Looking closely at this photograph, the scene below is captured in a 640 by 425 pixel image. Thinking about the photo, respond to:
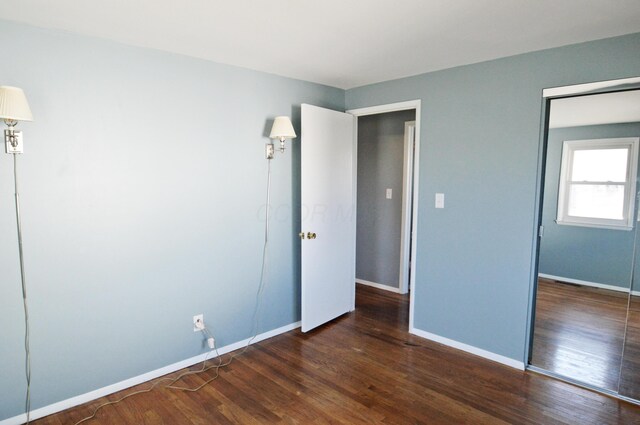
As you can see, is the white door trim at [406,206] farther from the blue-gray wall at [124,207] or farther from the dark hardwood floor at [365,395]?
the blue-gray wall at [124,207]

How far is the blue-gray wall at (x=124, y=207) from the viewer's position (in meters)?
2.03

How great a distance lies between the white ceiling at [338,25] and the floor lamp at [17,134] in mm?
438

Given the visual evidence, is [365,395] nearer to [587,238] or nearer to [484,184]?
[484,184]

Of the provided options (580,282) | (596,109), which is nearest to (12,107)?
(596,109)

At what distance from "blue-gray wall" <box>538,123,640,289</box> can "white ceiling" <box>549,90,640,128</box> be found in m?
0.04

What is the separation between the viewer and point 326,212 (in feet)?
11.1

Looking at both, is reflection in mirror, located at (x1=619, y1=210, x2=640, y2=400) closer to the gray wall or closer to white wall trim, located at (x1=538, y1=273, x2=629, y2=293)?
white wall trim, located at (x1=538, y1=273, x2=629, y2=293)

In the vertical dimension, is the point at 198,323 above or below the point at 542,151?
below

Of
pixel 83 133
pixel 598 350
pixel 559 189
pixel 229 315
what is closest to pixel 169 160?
pixel 83 133

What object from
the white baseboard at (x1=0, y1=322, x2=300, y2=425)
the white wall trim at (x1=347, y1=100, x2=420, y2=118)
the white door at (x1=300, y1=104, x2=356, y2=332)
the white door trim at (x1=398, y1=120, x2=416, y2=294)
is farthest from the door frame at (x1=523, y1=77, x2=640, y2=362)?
the white baseboard at (x1=0, y1=322, x2=300, y2=425)

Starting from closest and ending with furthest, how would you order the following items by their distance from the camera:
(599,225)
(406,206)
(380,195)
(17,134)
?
(17,134) → (599,225) → (406,206) → (380,195)

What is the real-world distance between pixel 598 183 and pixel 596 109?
0.49 m

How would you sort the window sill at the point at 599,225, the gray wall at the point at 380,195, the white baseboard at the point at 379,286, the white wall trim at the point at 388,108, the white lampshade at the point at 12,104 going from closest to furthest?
the white lampshade at the point at 12,104
the window sill at the point at 599,225
the white wall trim at the point at 388,108
the gray wall at the point at 380,195
the white baseboard at the point at 379,286

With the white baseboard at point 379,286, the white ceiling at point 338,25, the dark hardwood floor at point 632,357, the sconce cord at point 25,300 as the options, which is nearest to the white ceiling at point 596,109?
the white ceiling at point 338,25
